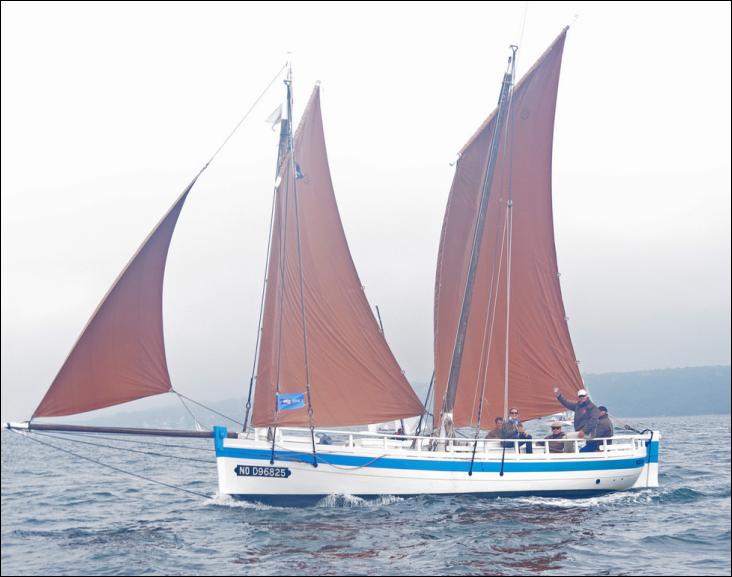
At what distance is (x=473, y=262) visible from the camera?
26.3 meters

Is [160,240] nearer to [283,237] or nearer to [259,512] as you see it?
[283,237]

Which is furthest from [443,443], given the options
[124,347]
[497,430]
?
[124,347]

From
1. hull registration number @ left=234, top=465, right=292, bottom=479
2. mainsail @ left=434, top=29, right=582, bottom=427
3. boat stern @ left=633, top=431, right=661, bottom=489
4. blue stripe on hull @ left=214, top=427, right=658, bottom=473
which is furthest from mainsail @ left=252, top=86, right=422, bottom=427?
boat stern @ left=633, top=431, right=661, bottom=489

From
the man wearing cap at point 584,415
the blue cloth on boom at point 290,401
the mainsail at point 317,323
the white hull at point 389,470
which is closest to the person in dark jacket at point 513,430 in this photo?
the white hull at point 389,470

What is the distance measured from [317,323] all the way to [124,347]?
21.1ft

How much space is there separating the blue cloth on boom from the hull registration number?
1.99 metres

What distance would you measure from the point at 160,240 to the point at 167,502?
10186 mm

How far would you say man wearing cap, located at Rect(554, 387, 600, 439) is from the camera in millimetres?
25500

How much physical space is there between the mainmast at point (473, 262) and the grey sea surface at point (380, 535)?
365 centimetres

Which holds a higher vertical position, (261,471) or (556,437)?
(556,437)

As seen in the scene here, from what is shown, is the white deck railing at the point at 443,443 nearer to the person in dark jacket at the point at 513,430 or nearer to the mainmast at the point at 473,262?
the person in dark jacket at the point at 513,430

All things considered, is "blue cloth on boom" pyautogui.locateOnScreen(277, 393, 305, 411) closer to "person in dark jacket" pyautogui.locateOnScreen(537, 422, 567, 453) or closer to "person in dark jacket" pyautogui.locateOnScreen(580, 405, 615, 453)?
"person in dark jacket" pyautogui.locateOnScreen(537, 422, 567, 453)

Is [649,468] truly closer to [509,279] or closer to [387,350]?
[509,279]

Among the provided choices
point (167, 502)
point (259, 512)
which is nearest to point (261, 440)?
point (259, 512)
